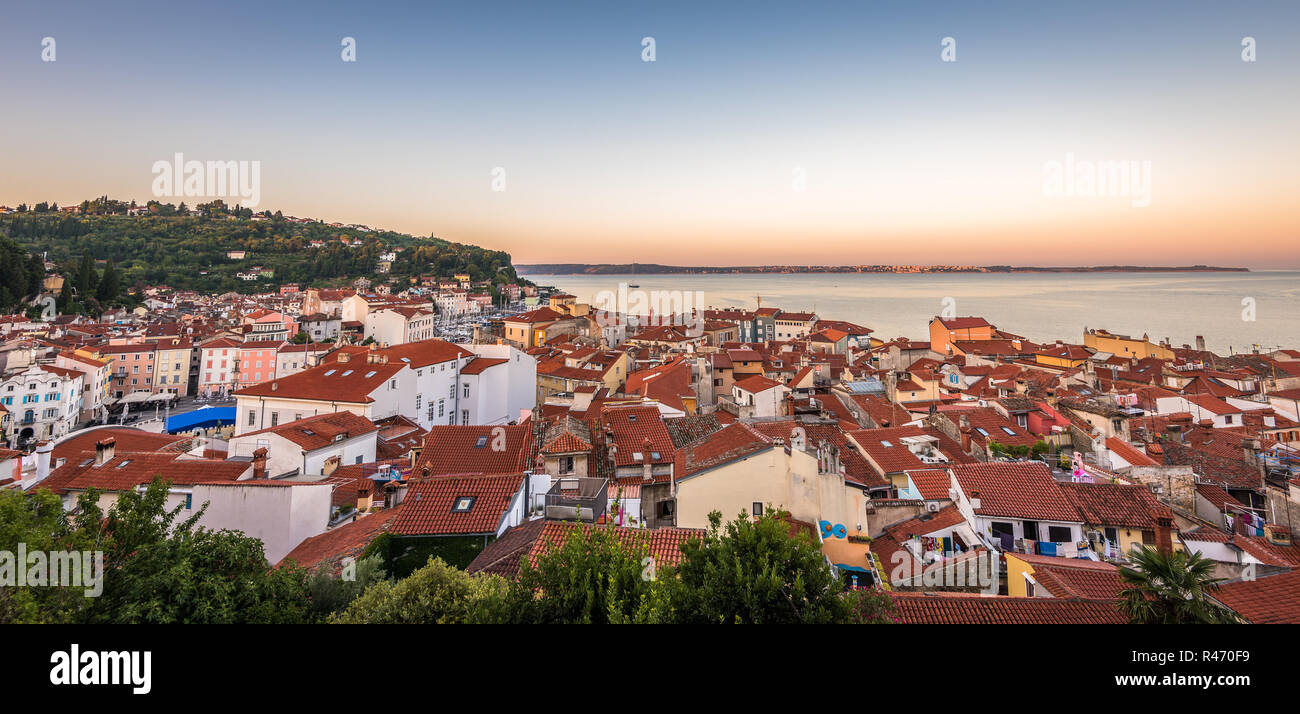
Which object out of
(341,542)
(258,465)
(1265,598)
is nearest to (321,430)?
(258,465)

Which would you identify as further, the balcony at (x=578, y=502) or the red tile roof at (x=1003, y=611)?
the balcony at (x=578, y=502)

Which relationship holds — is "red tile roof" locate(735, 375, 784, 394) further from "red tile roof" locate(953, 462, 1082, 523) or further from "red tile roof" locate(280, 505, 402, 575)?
"red tile roof" locate(280, 505, 402, 575)

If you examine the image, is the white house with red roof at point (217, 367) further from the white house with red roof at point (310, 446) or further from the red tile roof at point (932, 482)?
the red tile roof at point (932, 482)

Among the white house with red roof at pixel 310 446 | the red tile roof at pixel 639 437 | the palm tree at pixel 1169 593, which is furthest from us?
the white house with red roof at pixel 310 446

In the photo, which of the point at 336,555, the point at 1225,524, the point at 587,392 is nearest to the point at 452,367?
the point at 587,392

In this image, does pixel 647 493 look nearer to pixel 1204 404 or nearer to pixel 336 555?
pixel 336 555

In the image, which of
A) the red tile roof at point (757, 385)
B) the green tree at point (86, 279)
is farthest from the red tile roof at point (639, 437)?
the green tree at point (86, 279)

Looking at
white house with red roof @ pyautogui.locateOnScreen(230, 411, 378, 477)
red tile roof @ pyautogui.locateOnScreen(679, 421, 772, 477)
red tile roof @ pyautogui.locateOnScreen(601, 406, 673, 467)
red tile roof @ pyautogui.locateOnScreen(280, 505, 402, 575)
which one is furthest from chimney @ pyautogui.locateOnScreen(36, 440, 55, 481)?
red tile roof @ pyautogui.locateOnScreen(679, 421, 772, 477)

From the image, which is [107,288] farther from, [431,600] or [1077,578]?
[1077,578]

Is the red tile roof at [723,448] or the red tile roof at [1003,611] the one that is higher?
the red tile roof at [723,448]
